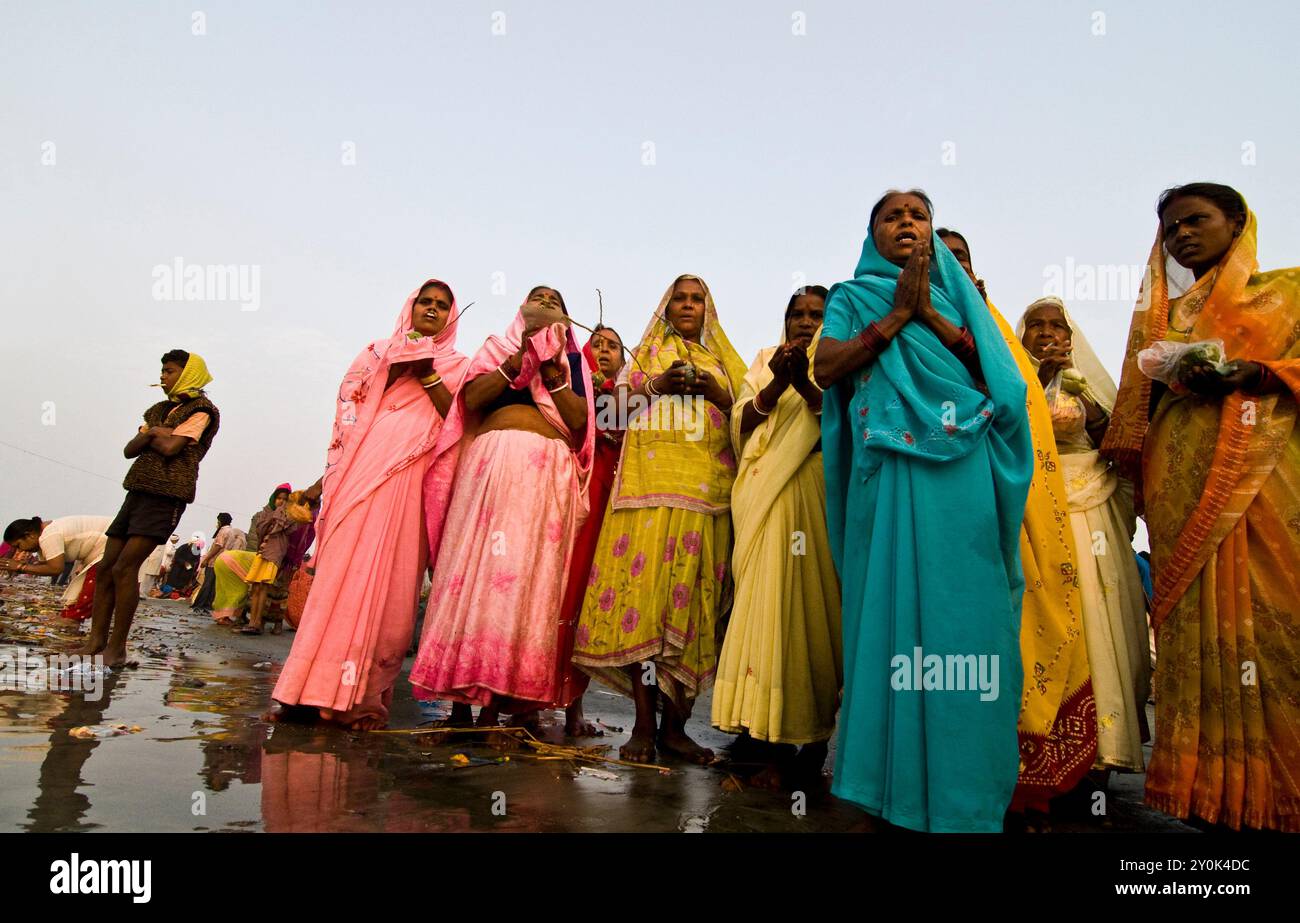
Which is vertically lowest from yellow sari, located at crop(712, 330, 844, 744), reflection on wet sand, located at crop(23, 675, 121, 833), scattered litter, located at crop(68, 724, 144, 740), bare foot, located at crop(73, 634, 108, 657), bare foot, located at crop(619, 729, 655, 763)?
bare foot, located at crop(619, 729, 655, 763)

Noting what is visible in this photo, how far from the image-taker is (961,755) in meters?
2.57

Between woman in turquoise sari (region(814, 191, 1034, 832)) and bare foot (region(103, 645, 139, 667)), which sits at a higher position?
woman in turquoise sari (region(814, 191, 1034, 832))

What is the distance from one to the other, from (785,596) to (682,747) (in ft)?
3.32

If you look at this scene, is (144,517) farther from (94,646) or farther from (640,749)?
(640,749)

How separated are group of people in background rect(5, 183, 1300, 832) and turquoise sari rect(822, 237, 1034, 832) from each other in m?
0.01

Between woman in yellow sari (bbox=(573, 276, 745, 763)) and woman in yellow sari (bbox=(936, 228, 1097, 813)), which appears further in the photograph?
woman in yellow sari (bbox=(573, 276, 745, 763))

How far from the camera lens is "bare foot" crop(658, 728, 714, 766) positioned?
3.95 metres

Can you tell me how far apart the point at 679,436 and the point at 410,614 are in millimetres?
1885

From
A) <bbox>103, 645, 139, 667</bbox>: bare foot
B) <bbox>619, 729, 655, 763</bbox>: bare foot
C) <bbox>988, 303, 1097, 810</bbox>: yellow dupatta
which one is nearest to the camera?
<bbox>988, 303, 1097, 810</bbox>: yellow dupatta

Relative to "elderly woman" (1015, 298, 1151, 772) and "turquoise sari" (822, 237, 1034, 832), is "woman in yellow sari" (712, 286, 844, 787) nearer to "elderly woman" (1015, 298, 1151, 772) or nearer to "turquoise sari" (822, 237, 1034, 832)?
"turquoise sari" (822, 237, 1034, 832)

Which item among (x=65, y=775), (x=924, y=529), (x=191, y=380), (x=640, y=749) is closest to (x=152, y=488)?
(x=191, y=380)

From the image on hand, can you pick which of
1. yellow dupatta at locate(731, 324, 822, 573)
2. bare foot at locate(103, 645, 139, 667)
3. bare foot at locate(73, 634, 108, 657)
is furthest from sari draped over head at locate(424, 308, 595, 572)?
bare foot at locate(73, 634, 108, 657)
